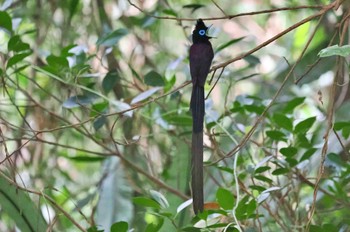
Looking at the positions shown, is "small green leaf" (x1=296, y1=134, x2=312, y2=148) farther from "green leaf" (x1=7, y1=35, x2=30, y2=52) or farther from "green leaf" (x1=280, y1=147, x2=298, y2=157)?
"green leaf" (x1=7, y1=35, x2=30, y2=52)

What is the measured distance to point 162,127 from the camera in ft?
5.08

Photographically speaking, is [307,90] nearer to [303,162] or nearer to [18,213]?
[303,162]

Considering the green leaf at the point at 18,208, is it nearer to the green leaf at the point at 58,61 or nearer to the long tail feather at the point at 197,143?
the green leaf at the point at 58,61

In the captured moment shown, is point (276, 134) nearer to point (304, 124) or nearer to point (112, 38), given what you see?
point (304, 124)

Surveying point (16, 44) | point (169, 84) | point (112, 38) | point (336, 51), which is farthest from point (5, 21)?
point (336, 51)

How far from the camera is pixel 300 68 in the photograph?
5.98 feet

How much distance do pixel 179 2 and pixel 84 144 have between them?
52cm

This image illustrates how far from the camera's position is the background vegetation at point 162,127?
1.14m

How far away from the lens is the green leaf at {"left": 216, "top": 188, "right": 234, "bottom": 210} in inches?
41.3

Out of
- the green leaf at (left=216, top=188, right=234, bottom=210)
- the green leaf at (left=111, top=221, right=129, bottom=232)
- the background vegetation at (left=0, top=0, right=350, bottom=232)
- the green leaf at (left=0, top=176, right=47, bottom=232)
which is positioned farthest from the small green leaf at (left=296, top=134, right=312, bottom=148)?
the green leaf at (left=0, top=176, right=47, bottom=232)

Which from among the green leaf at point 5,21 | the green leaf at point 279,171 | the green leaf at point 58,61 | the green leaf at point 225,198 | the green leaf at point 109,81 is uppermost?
the green leaf at point 5,21

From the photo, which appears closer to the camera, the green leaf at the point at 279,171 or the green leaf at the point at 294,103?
the green leaf at the point at 279,171

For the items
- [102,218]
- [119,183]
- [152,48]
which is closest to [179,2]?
[152,48]

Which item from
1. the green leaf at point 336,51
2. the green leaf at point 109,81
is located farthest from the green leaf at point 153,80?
the green leaf at point 336,51
